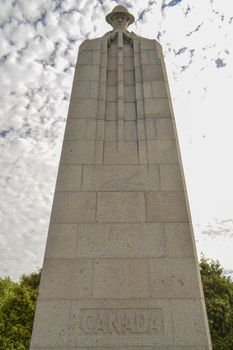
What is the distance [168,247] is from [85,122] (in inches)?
154

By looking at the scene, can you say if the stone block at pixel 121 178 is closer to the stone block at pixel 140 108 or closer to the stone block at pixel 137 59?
the stone block at pixel 140 108

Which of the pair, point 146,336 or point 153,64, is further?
point 153,64

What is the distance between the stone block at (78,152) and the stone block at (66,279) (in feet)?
8.14

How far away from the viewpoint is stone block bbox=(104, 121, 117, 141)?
7812 millimetres

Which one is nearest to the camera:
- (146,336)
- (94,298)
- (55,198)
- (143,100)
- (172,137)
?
(146,336)

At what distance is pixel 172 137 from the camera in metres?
7.73

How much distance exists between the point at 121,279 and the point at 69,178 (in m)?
2.66

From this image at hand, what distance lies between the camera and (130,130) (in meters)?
7.92

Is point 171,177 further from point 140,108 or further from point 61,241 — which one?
point 61,241

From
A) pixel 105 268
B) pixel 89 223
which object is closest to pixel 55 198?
pixel 89 223

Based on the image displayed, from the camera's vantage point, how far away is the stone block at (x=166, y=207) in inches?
263

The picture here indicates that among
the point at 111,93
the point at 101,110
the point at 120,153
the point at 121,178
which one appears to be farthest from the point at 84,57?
the point at 121,178

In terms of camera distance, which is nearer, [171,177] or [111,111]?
[171,177]

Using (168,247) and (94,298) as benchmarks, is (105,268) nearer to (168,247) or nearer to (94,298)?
(94,298)
